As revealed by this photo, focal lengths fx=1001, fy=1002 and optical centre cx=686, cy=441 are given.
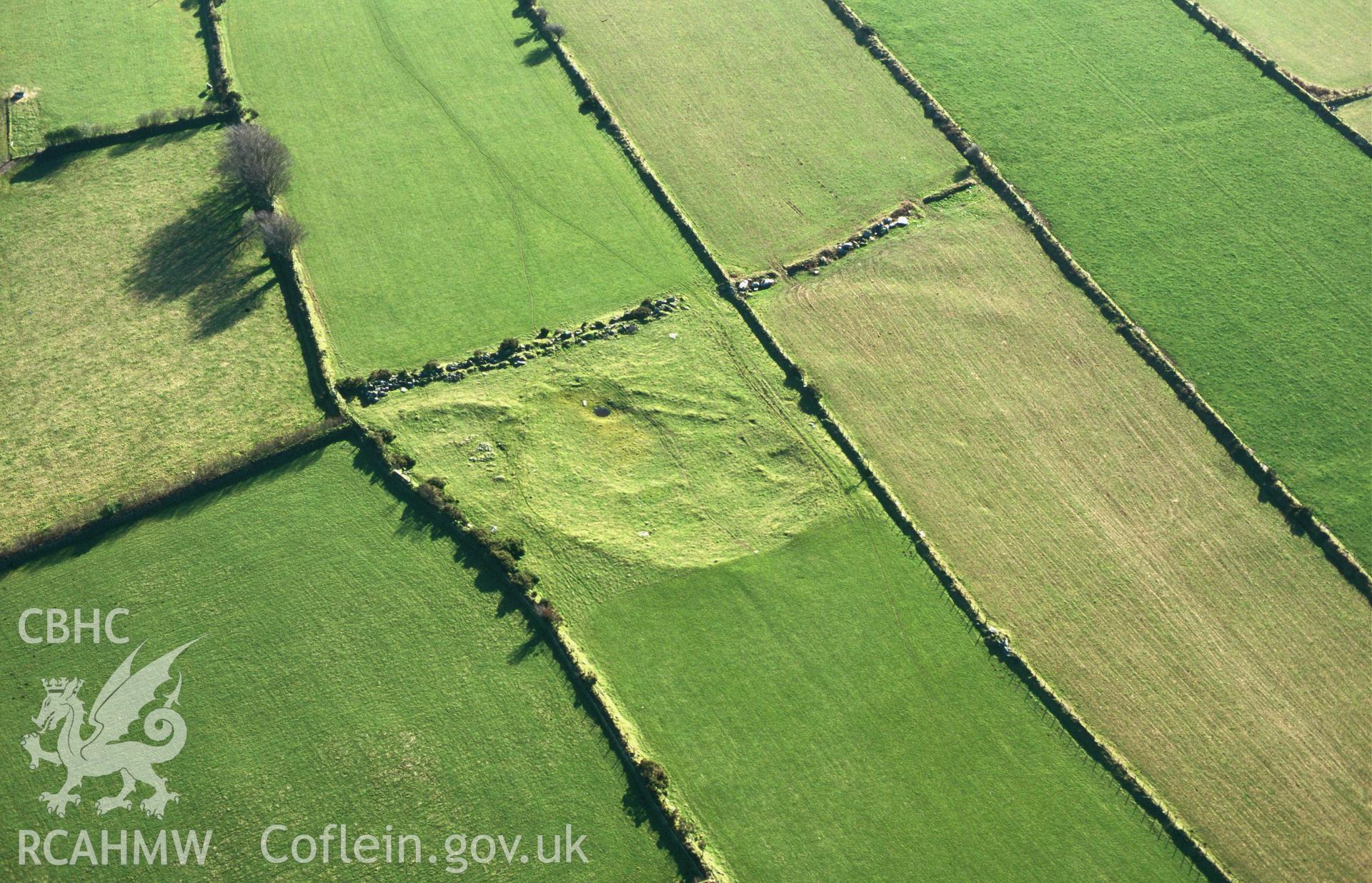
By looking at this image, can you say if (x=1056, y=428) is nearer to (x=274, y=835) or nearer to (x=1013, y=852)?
(x=1013, y=852)

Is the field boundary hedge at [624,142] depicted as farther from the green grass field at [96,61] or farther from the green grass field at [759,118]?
the green grass field at [96,61]

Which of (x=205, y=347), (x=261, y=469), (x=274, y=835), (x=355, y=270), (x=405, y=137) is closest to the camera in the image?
(x=274, y=835)

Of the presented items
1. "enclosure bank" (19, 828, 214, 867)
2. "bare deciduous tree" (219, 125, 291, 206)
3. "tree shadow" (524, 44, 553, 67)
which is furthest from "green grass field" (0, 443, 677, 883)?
"tree shadow" (524, 44, 553, 67)

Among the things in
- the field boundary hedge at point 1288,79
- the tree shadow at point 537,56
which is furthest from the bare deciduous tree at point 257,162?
the field boundary hedge at point 1288,79

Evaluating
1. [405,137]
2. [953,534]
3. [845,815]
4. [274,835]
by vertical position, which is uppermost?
[405,137]

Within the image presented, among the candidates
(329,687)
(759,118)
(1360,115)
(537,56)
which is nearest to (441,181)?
(537,56)

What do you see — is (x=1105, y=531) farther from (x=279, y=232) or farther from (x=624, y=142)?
(x=279, y=232)

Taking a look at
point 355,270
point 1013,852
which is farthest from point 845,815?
point 355,270
